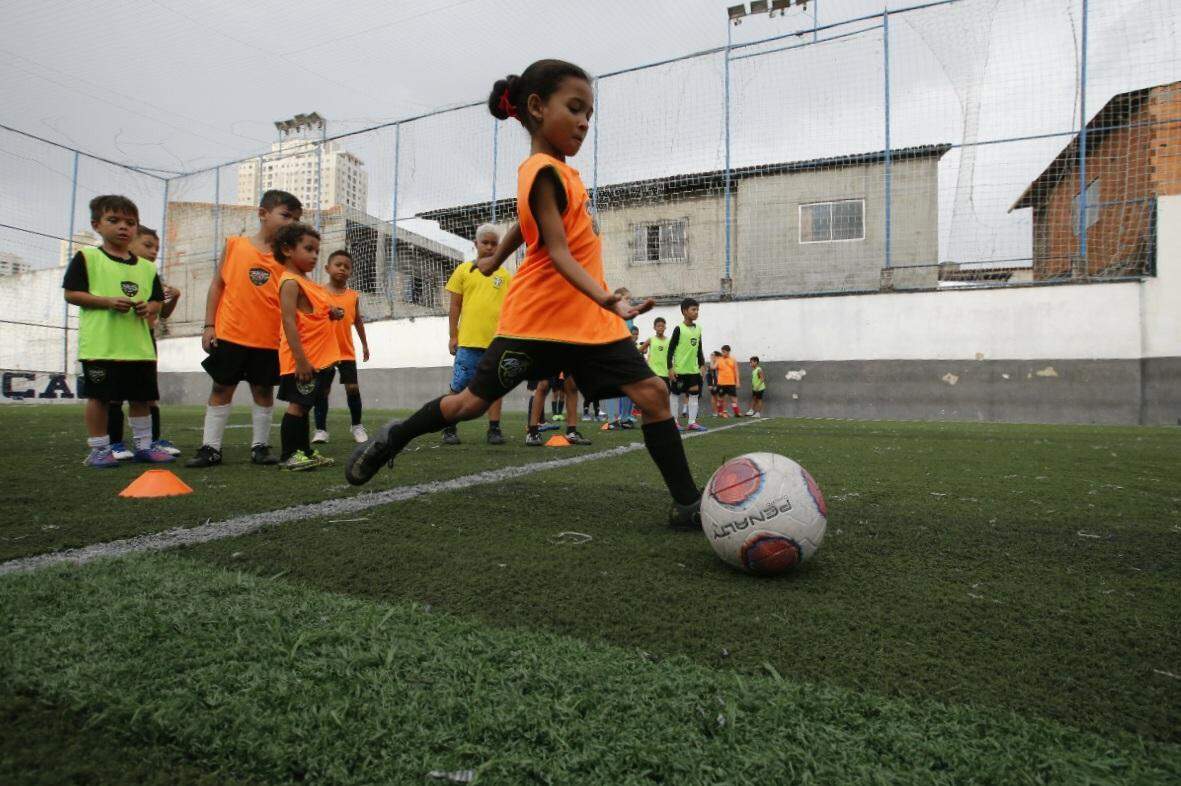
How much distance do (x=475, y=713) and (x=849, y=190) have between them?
16015 millimetres

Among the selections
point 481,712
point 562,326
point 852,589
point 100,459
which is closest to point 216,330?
point 100,459

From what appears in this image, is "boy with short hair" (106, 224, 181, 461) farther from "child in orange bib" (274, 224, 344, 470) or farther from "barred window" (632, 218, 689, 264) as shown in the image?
"barred window" (632, 218, 689, 264)

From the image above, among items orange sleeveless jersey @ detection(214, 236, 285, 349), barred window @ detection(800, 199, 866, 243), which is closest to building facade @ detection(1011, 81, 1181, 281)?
barred window @ detection(800, 199, 866, 243)

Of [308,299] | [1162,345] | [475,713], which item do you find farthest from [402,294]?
[475,713]

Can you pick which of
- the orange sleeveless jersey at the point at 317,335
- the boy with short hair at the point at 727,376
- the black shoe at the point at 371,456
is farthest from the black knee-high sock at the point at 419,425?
the boy with short hair at the point at 727,376

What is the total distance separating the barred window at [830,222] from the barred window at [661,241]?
9.40 ft

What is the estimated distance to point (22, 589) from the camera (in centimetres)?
169

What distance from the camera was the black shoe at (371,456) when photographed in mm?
2945

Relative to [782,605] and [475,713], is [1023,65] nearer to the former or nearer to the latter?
[782,605]

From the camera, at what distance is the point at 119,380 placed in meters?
4.68

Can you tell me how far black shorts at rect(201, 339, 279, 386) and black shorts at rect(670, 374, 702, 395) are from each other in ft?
20.6

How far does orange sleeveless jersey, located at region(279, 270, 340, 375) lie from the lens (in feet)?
17.2

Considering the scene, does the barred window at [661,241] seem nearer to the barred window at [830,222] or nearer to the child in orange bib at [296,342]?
the barred window at [830,222]

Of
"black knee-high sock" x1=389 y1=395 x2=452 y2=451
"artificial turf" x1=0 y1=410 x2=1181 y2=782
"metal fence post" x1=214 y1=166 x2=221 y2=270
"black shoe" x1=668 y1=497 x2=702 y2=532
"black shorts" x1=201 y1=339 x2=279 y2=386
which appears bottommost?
"artificial turf" x1=0 y1=410 x2=1181 y2=782
